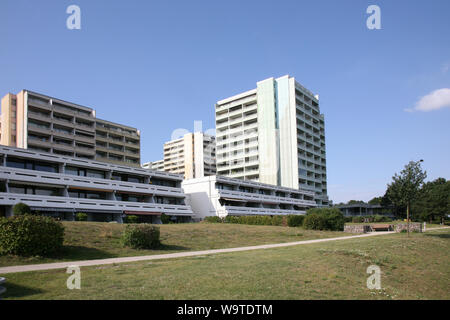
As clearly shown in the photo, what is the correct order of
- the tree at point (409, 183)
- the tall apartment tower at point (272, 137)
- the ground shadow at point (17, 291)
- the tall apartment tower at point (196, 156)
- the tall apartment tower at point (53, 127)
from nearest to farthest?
the ground shadow at point (17, 291) < the tree at point (409, 183) < the tall apartment tower at point (53, 127) < the tall apartment tower at point (272, 137) < the tall apartment tower at point (196, 156)

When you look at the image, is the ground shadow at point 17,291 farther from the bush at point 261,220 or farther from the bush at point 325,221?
the bush at point 261,220

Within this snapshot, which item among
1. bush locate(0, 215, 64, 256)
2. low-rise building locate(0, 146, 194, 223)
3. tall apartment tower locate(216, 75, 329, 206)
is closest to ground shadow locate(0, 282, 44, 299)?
bush locate(0, 215, 64, 256)

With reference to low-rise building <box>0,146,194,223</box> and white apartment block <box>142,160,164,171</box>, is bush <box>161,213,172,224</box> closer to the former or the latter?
Result: low-rise building <box>0,146,194,223</box>

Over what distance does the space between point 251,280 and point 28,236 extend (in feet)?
37.9

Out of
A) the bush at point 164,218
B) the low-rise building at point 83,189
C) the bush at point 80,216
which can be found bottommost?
the bush at point 164,218

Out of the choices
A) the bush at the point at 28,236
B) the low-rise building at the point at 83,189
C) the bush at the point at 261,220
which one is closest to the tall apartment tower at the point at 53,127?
the low-rise building at the point at 83,189

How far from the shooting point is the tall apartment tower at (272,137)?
90250 mm

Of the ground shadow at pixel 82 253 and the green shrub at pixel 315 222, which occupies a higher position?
the ground shadow at pixel 82 253

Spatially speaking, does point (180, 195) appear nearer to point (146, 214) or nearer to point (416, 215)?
point (146, 214)

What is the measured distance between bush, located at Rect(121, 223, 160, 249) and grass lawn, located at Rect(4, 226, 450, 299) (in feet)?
20.3

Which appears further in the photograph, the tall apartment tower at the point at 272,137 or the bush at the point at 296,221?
the tall apartment tower at the point at 272,137

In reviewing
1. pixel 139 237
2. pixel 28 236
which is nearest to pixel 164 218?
pixel 139 237

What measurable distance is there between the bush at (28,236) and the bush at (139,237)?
448 centimetres

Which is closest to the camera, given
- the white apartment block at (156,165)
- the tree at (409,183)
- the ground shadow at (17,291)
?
the ground shadow at (17,291)
